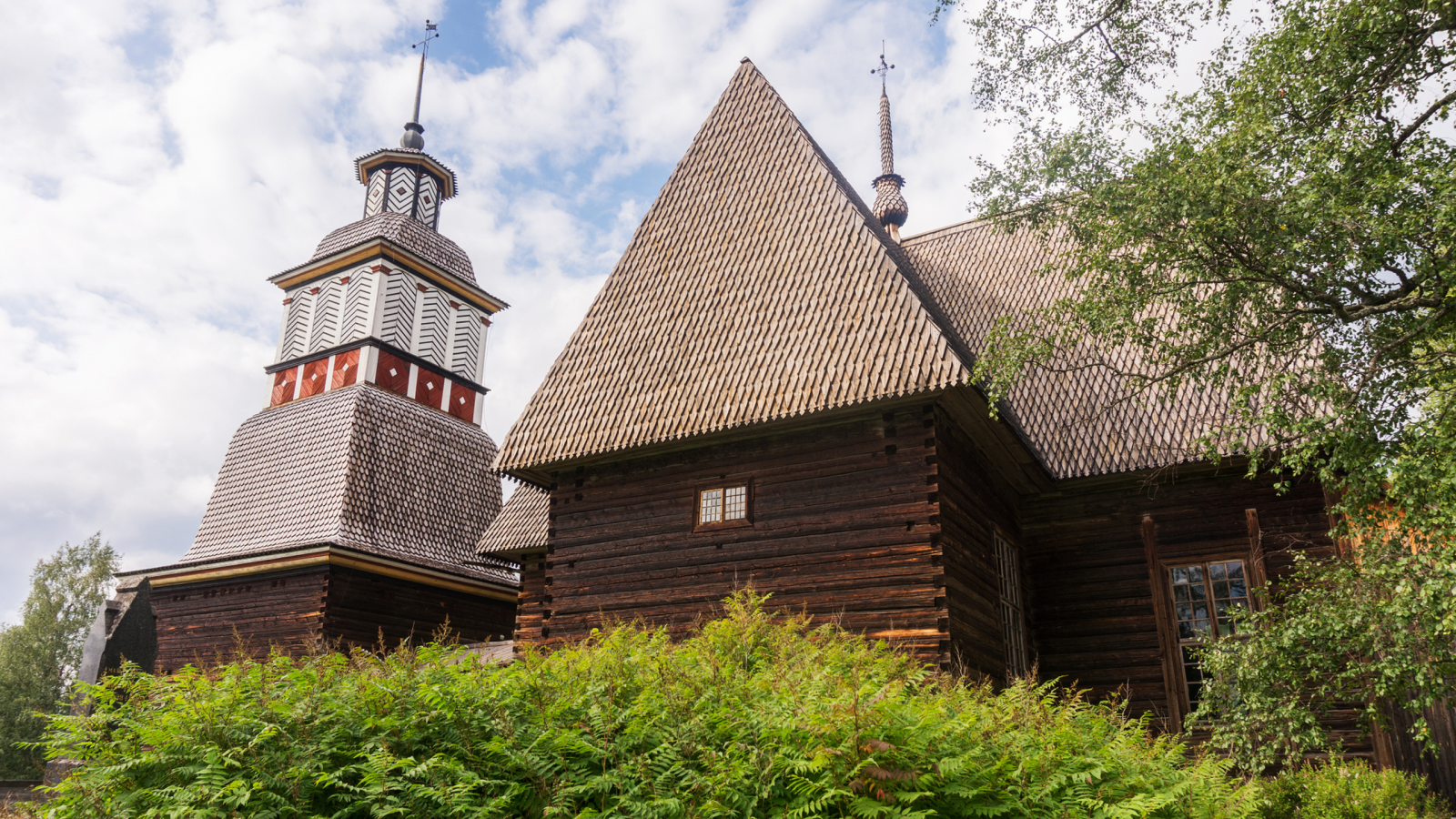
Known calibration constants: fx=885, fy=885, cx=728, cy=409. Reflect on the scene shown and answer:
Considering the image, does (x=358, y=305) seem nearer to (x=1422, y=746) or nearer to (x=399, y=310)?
(x=399, y=310)

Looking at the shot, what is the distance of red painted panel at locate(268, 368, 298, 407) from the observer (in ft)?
86.2

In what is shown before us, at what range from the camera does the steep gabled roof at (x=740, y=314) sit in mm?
11234

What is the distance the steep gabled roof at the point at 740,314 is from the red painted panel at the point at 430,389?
44.2 ft

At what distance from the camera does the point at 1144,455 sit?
12.9m

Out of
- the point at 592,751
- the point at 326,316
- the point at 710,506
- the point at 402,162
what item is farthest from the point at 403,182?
the point at 592,751

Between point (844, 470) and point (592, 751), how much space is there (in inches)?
243

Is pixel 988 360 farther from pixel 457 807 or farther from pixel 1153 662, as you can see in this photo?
pixel 457 807

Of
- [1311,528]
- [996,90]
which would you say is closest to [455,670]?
[996,90]

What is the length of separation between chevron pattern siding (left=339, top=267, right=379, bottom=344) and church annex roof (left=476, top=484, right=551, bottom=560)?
399 inches

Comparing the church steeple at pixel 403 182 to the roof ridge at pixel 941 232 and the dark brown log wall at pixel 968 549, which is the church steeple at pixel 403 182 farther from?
the dark brown log wall at pixel 968 549

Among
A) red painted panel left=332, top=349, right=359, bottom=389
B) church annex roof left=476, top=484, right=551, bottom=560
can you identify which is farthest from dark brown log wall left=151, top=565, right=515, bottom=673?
red painted panel left=332, top=349, right=359, bottom=389

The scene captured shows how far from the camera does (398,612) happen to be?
2077 cm

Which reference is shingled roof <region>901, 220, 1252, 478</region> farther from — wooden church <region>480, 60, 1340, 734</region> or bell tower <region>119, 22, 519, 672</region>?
bell tower <region>119, 22, 519, 672</region>

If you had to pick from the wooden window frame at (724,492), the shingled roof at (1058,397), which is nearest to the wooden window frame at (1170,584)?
the shingled roof at (1058,397)
